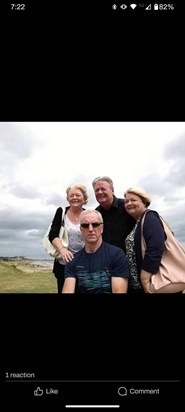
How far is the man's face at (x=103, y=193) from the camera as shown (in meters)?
2.24

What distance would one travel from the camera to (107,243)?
2.33 metres

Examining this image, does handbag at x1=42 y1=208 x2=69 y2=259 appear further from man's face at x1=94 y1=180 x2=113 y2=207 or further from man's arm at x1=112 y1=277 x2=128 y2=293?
man's arm at x1=112 y1=277 x2=128 y2=293

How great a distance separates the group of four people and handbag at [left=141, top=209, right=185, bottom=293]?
0.14 ft

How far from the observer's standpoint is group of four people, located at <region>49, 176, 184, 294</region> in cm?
211

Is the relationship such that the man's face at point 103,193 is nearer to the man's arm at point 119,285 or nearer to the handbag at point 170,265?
the handbag at point 170,265

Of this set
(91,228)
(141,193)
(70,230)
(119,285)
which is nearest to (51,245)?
(70,230)

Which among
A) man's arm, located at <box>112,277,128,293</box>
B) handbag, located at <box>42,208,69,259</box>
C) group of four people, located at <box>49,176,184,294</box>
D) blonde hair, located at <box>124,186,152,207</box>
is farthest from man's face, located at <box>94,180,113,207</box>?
man's arm, located at <box>112,277,128,293</box>
